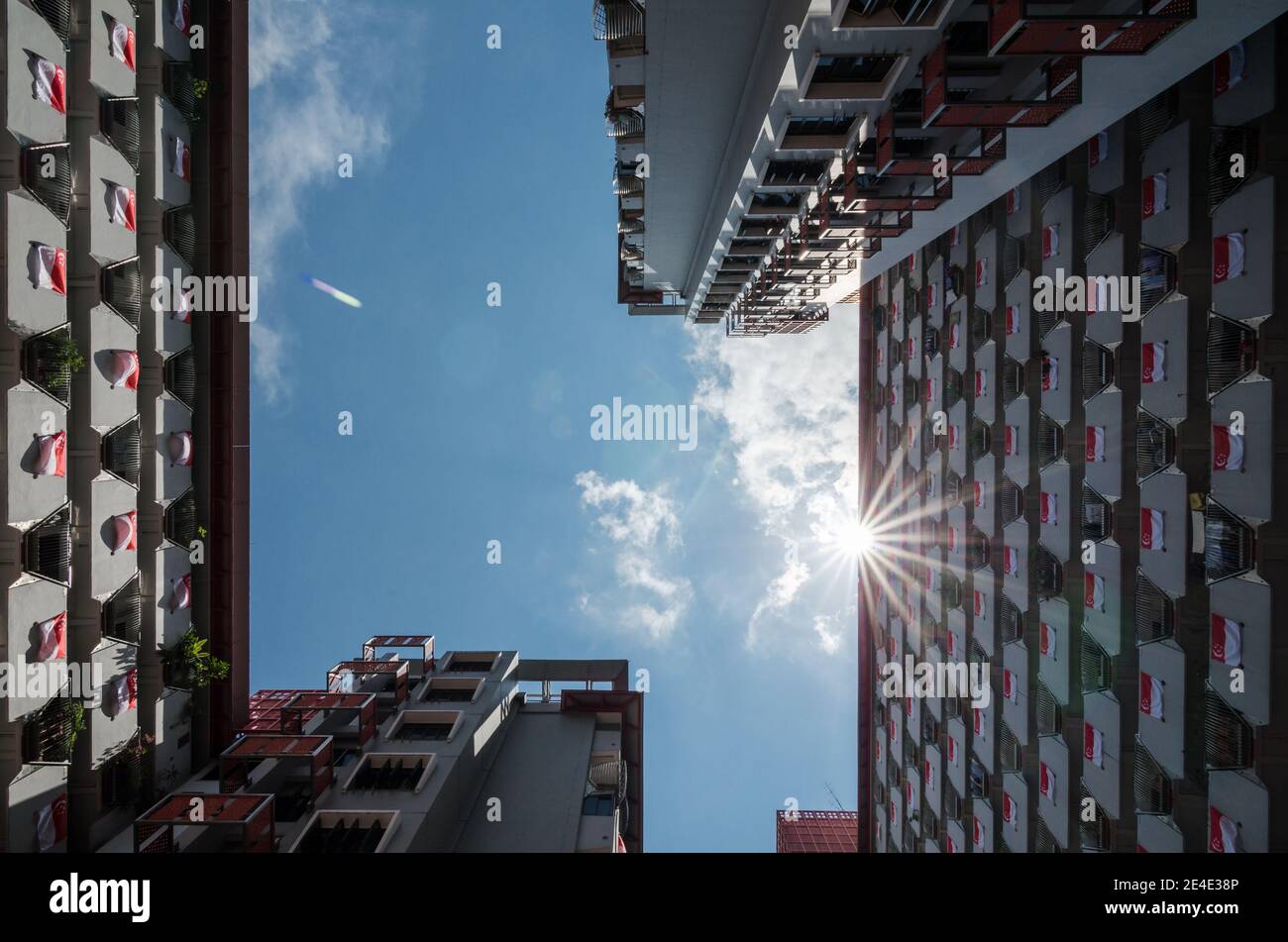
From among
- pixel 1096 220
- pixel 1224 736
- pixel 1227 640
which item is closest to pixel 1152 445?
pixel 1227 640

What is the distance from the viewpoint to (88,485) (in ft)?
44.8

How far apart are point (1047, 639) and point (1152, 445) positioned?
7610 millimetres

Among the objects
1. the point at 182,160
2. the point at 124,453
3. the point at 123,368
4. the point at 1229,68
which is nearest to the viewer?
the point at 1229,68

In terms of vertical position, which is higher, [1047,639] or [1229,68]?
[1229,68]

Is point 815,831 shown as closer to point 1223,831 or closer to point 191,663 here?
point 1223,831

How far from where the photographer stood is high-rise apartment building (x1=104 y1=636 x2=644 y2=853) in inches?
676

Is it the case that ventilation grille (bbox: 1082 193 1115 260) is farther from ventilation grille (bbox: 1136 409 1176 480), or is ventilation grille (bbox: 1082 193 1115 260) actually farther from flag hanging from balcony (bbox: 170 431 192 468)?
flag hanging from balcony (bbox: 170 431 192 468)

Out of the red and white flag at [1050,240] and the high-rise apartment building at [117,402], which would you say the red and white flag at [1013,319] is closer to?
the red and white flag at [1050,240]

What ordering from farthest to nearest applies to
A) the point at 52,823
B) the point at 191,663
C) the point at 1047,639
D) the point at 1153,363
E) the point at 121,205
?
the point at 1047,639
the point at 191,663
the point at 121,205
the point at 1153,363
the point at 52,823

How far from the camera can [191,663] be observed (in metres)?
16.8

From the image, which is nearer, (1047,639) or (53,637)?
(53,637)

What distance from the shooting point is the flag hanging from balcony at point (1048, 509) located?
57.8ft

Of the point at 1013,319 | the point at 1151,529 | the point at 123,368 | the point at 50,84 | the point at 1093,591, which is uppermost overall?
the point at 50,84
